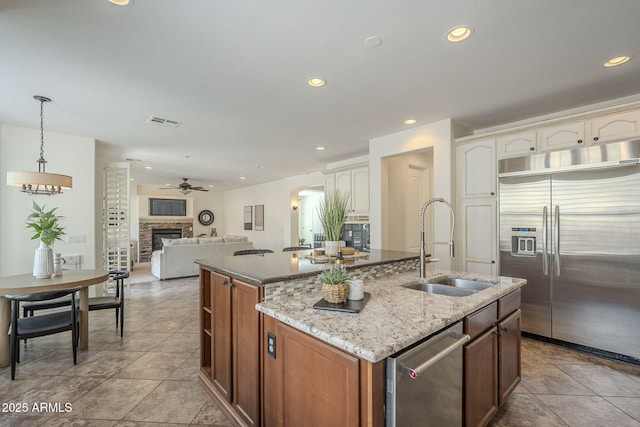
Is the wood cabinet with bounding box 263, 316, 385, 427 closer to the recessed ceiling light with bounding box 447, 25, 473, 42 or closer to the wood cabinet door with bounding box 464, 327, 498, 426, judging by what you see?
the wood cabinet door with bounding box 464, 327, 498, 426

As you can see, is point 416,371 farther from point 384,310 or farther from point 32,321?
point 32,321

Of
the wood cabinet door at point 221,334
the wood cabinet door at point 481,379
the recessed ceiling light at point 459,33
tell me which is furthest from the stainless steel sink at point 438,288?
the recessed ceiling light at point 459,33

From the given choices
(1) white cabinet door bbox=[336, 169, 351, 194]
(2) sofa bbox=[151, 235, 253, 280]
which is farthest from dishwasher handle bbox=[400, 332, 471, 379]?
(2) sofa bbox=[151, 235, 253, 280]

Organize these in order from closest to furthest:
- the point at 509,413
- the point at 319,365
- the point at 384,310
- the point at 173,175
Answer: the point at 319,365, the point at 384,310, the point at 509,413, the point at 173,175

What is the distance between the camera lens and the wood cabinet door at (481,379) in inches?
59.2

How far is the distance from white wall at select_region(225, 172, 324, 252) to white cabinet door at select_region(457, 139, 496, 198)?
3971 millimetres

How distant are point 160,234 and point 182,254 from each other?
4.47 metres

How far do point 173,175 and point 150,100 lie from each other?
17.4ft

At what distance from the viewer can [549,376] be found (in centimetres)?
247

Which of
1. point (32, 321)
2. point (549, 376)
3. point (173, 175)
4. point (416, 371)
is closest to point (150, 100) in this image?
point (32, 321)

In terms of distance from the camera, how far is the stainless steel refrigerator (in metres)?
2.62

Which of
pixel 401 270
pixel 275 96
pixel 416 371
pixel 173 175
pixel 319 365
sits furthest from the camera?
pixel 173 175

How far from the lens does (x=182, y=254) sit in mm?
6633

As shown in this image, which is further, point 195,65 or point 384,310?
point 195,65
